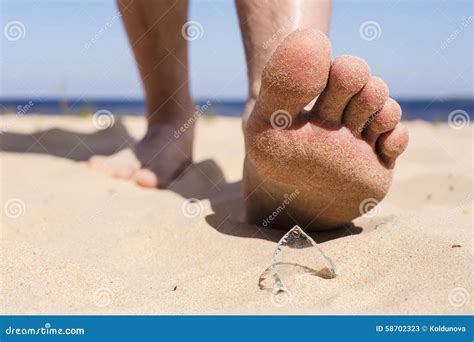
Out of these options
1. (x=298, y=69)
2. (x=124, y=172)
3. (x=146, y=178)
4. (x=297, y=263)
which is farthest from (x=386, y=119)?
(x=124, y=172)

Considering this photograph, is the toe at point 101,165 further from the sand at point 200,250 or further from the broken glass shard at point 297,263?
the broken glass shard at point 297,263

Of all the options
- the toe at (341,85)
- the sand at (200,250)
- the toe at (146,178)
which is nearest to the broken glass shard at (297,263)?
the sand at (200,250)

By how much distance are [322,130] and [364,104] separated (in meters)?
0.10

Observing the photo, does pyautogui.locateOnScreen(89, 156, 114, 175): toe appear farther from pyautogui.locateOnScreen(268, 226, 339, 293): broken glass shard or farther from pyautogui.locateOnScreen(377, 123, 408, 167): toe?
pyautogui.locateOnScreen(377, 123, 408, 167): toe

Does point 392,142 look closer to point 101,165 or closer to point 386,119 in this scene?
point 386,119

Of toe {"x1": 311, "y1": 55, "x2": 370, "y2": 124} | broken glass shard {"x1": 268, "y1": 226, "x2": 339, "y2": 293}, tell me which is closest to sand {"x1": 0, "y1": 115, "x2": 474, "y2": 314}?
broken glass shard {"x1": 268, "y1": 226, "x2": 339, "y2": 293}

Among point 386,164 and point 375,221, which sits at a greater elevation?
point 386,164

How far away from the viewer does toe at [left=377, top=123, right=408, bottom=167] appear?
123 cm

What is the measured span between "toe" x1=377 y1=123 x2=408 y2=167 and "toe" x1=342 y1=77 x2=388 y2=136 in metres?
0.06

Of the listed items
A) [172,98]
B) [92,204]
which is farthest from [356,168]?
[172,98]

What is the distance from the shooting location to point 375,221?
56.6 inches
